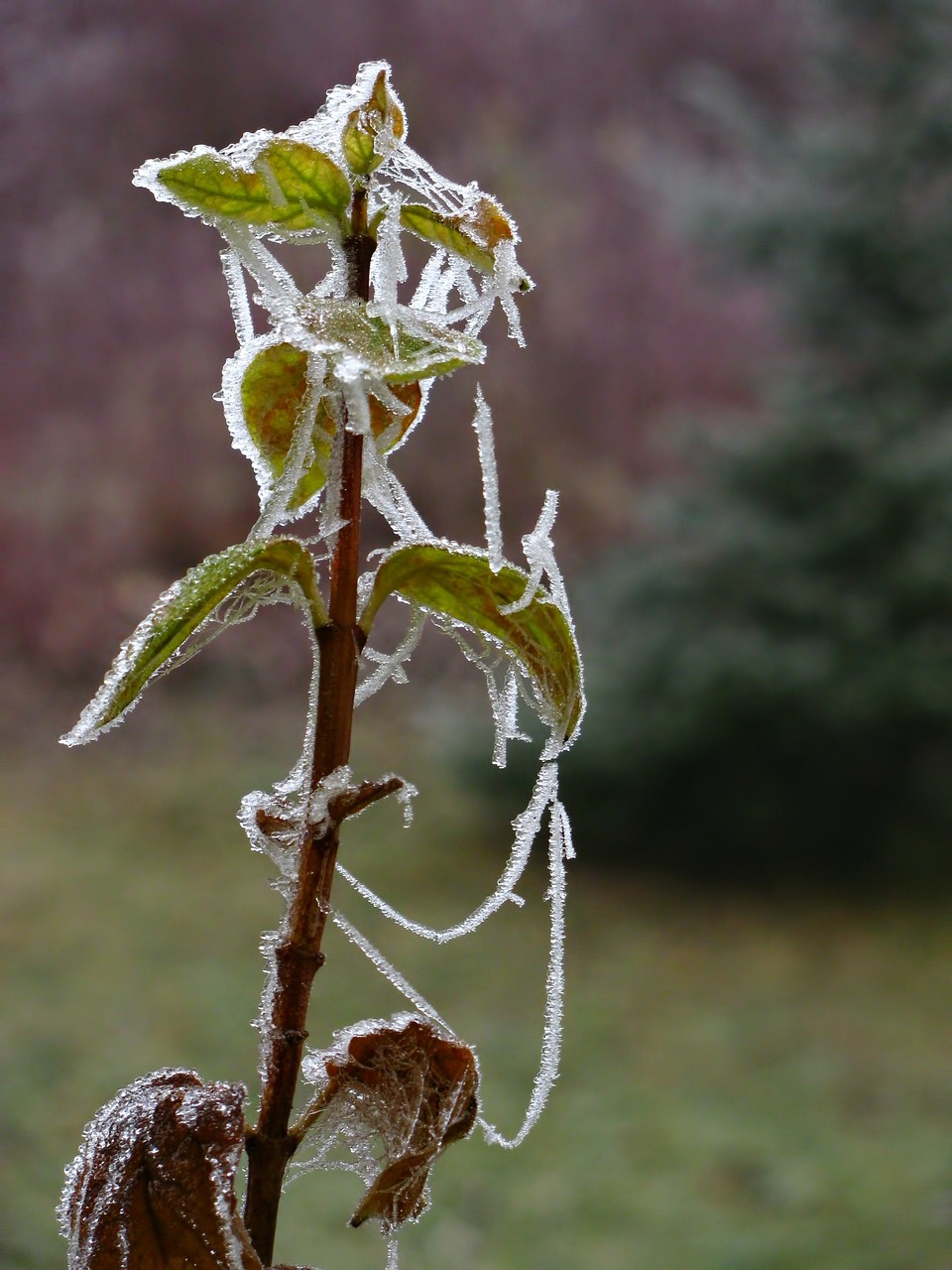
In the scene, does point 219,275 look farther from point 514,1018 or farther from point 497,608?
point 497,608

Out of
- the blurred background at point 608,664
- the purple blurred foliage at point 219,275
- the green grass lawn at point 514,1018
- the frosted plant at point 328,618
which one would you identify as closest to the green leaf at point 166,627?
the frosted plant at point 328,618

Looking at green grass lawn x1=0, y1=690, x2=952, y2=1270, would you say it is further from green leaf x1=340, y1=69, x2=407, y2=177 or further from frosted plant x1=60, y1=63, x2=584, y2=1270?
green leaf x1=340, y1=69, x2=407, y2=177

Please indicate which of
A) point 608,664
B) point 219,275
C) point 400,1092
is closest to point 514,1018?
point 608,664

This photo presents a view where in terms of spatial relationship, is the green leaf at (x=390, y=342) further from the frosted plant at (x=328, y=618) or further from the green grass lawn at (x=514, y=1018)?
the green grass lawn at (x=514, y=1018)

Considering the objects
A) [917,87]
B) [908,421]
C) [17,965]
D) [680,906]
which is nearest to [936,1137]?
[680,906]

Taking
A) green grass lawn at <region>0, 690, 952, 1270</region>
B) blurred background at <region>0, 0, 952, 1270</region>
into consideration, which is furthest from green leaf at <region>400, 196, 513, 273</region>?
blurred background at <region>0, 0, 952, 1270</region>
